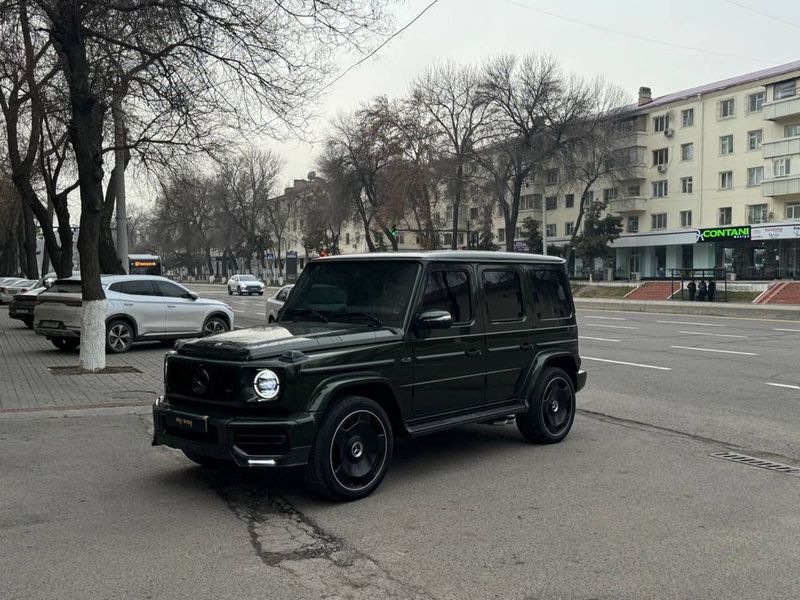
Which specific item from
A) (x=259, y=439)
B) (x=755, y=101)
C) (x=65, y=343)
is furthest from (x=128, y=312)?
(x=755, y=101)

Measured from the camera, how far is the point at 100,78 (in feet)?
44.2

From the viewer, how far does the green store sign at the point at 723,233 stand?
166ft

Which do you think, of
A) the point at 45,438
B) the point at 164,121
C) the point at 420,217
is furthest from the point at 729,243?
the point at 45,438

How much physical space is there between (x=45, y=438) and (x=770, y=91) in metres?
54.7

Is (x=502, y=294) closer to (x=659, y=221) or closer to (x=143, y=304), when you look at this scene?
(x=143, y=304)

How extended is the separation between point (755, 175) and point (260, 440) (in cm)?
5566

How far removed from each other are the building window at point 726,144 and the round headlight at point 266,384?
2238 inches

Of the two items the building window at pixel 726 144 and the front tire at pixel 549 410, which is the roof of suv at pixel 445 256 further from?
the building window at pixel 726 144

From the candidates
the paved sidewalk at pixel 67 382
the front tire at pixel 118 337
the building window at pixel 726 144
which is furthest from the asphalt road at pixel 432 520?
the building window at pixel 726 144

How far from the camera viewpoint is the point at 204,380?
17.8 feet

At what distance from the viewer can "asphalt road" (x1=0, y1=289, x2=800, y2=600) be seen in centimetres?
402

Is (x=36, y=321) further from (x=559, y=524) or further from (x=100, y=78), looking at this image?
(x=559, y=524)

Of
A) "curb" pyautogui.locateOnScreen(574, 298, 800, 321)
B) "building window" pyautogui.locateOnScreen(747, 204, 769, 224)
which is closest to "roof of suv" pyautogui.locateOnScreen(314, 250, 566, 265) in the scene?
"curb" pyautogui.locateOnScreen(574, 298, 800, 321)

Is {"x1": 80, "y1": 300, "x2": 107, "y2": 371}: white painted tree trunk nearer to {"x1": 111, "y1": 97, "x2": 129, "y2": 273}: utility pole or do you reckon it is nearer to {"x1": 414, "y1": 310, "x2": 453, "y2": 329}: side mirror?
{"x1": 111, "y1": 97, "x2": 129, "y2": 273}: utility pole
